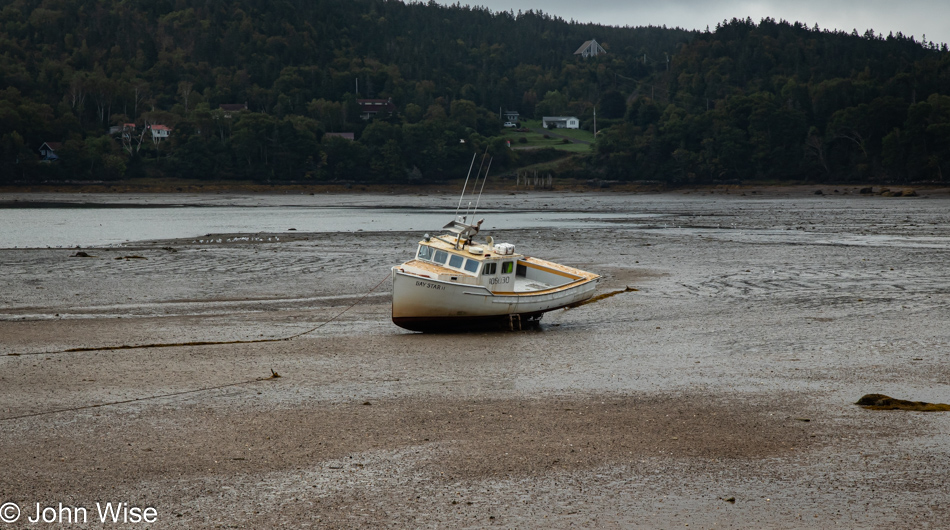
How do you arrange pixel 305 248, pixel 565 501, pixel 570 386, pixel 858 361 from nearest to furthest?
pixel 565 501, pixel 570 386, pixel 858 361, pixel 305 248

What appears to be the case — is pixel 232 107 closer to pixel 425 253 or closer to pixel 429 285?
pixel 425 253

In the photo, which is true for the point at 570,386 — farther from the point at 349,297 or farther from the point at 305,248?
the point at 305,248

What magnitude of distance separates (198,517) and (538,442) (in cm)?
476

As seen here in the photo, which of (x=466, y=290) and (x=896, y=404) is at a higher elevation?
(x=466, y=290)

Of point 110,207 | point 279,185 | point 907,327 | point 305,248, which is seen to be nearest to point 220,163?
point 279,185

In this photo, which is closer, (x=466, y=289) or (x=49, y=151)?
(x=466, y=289)

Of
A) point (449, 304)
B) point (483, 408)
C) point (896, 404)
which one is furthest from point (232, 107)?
point (896, 404)

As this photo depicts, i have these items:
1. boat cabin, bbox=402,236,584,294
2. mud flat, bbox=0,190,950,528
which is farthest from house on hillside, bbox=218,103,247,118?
boat cabin, bbox=402,236,584,294

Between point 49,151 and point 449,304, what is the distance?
450 ft

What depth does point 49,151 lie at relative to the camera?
138 metres

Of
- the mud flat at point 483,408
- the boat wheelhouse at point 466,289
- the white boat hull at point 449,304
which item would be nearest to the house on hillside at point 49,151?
the mud flat at point 483,408

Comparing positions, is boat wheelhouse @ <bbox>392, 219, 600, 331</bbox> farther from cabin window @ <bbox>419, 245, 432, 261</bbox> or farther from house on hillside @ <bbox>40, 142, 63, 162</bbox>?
house on hillside @ <bbox>40, 142, 63, 162</bbox>

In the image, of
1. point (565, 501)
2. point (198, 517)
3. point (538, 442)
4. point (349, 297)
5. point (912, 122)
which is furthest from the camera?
point (912, 122)

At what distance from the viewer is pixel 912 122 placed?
5030 inches
